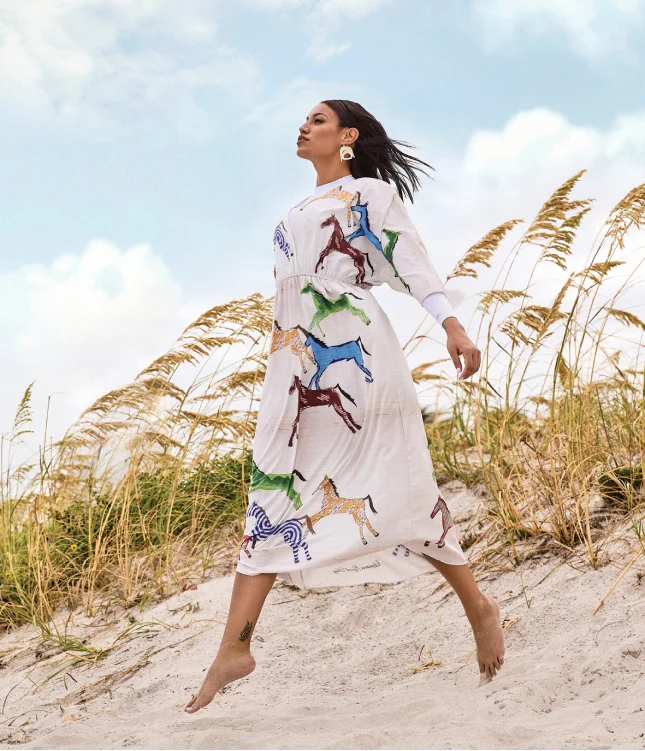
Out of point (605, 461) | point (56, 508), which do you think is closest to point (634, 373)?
point (605, 461)

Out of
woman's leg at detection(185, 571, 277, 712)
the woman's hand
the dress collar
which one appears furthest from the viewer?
the dress collar

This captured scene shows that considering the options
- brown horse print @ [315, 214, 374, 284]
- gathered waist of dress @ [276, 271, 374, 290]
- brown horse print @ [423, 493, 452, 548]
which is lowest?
brown horse print @ [423, 493, 452, 548]

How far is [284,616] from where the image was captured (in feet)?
12.4

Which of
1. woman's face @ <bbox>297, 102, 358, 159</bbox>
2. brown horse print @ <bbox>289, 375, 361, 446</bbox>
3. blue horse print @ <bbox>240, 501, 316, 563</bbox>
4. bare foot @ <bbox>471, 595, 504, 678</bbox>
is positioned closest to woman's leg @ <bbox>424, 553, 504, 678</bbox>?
bare foot @ <bbox>471, 595, 504, 678</bbox>

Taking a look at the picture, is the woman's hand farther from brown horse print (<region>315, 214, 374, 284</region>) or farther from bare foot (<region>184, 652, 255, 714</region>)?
bare foot (<region>184, 652, 255, 714</region>)

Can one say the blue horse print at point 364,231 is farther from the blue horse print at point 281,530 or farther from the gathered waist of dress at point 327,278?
the blue horse print at point 281,530

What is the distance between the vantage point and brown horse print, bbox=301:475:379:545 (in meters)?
2.49

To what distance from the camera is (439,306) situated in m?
2.55

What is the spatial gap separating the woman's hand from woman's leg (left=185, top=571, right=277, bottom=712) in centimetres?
89

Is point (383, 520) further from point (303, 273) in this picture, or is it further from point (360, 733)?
point (303, 273)

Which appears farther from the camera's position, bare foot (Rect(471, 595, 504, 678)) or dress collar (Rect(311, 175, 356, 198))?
dress collar (Rect(311, 175, 356, 198))

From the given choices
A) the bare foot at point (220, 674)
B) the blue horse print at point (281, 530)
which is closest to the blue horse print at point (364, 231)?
the blue horse print at point (281, 530)

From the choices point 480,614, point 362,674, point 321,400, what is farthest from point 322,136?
point 362,674

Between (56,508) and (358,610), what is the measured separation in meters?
1.99
